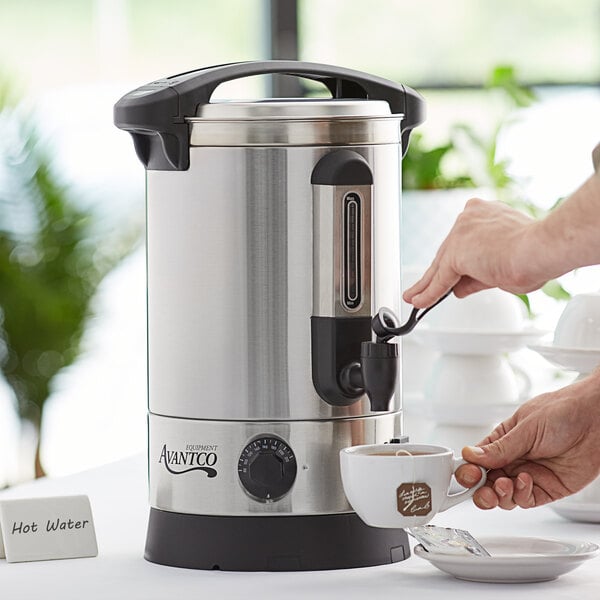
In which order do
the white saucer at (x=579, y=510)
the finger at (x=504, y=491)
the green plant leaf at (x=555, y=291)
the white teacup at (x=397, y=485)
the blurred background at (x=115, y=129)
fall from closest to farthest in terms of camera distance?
the white teacup at (x=397, y=485) < the finger at (x=504, y=491) < the white saucer at (x=579, y=510) < the green plant leaf at (x=555, y=291) < the blurred background at (x=115, y=129)

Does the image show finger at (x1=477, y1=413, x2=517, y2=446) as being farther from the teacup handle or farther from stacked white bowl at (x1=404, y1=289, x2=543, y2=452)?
stacked white bowl at (x1=404, y1=289, x2=543, y2=452)

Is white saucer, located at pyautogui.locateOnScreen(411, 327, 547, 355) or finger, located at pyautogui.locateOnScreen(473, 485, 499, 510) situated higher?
white saucer, located at pyautogui.locateOnScreen(411, 327, 547, 355)

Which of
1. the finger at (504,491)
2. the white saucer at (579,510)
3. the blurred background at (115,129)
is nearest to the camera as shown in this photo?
the finger at (504,491)

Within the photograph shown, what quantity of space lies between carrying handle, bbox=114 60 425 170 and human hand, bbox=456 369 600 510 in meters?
0.30

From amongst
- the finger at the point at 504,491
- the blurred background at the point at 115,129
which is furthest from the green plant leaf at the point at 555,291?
the finger at the point at 504,491

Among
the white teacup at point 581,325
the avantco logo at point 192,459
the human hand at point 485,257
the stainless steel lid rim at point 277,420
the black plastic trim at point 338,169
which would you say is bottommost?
the avantco logo at point 192,459

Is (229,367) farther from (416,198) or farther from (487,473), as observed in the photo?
(416,198)

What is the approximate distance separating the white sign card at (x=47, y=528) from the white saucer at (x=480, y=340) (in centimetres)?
48

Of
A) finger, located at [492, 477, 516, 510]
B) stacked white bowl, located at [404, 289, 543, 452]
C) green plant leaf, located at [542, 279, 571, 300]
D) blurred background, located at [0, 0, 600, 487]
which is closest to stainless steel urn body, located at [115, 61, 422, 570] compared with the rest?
finger, located at [492, 477, 516, 510]

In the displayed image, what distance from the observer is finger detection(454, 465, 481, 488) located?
1059 millimetres

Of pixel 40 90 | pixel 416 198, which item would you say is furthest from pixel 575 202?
pixel 40 90

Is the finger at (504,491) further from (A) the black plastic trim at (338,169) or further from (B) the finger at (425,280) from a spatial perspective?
(A) the black plastic trim at (338,169)

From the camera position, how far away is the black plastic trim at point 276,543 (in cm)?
106

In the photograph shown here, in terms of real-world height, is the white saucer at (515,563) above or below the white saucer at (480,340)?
below
